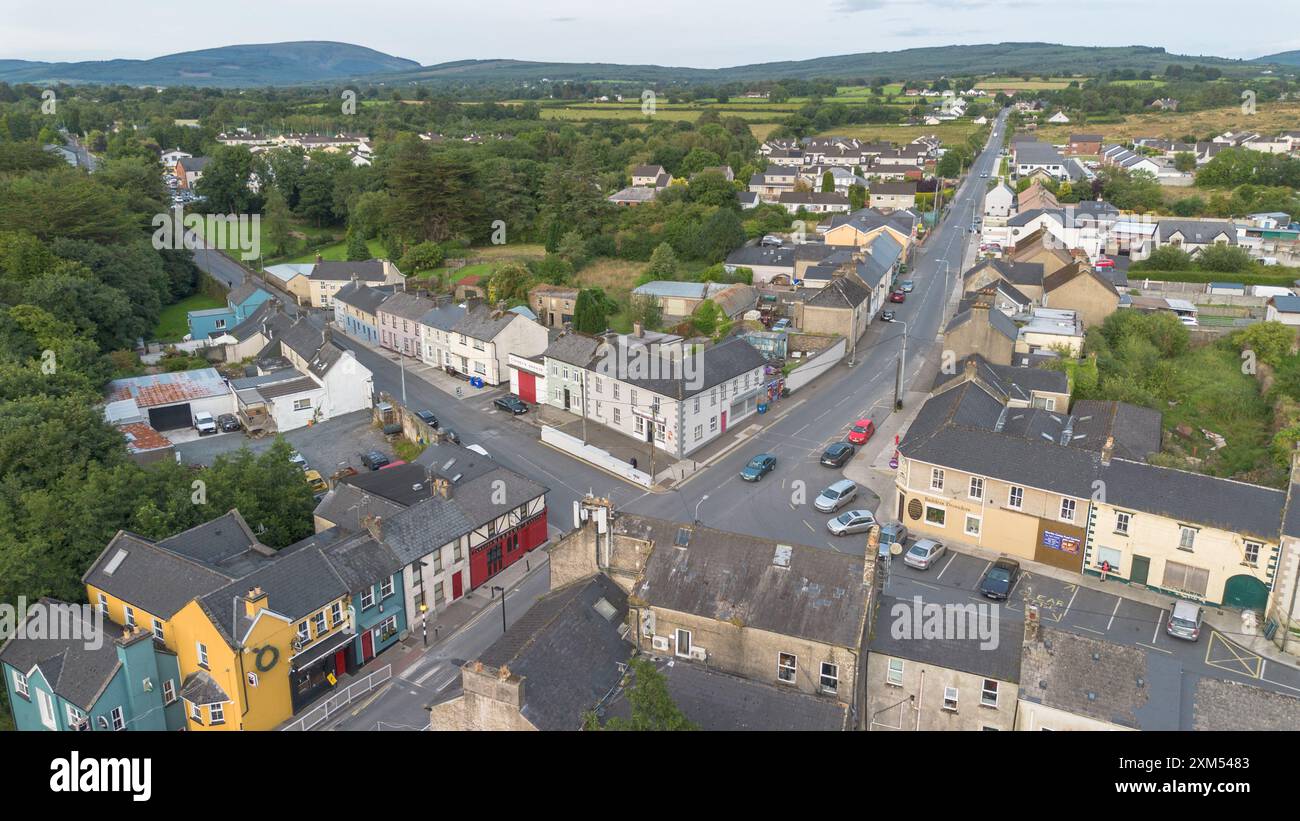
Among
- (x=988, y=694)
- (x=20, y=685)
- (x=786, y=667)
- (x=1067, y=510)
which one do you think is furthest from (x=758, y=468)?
(x=20, y=685)

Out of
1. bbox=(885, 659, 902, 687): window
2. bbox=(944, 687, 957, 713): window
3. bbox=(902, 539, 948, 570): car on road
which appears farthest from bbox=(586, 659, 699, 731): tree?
bbox=(902, 539, 948, 570): car on road

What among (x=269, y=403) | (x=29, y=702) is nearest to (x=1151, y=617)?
(x=29, y=702)

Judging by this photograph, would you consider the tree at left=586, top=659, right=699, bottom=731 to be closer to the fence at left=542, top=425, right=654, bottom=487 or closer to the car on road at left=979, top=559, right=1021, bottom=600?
the car on road at left=979, top=559, right=1021, bottom=600

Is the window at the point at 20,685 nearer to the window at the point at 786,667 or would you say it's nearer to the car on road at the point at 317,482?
the car on road at the point at 317,482

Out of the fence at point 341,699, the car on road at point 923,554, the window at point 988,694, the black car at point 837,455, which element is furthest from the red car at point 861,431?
the fence at point 341,699

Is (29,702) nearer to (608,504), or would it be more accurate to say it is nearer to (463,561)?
(463,561)

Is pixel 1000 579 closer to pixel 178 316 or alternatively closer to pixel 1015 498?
pixel 1015 498
